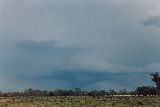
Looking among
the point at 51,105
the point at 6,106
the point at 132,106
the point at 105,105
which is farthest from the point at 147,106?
the point at 6,106

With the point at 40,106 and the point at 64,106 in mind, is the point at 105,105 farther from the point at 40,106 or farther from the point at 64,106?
the point at 40,106

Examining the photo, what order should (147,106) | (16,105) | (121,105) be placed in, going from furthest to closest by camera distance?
(16,105) < (121,105) < (147,106)

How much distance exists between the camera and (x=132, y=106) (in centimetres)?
9938

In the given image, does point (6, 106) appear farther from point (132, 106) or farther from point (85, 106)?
point (132, 106)

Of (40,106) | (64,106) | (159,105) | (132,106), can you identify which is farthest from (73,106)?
(159,105)

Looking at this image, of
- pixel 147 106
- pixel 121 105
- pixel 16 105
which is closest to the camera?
pixel 147 106

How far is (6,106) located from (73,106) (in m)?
19.3

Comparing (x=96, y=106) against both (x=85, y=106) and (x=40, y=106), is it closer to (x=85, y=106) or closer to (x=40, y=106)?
(x=85, y=106)

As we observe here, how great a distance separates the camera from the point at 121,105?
105 m

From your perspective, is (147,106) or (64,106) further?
(64,106)

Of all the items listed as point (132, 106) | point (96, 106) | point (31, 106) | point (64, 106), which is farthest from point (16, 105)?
point (132, 106)

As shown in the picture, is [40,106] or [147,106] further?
[40,106]

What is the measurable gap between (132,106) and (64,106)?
18876 mm

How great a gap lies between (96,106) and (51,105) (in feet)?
51.8
